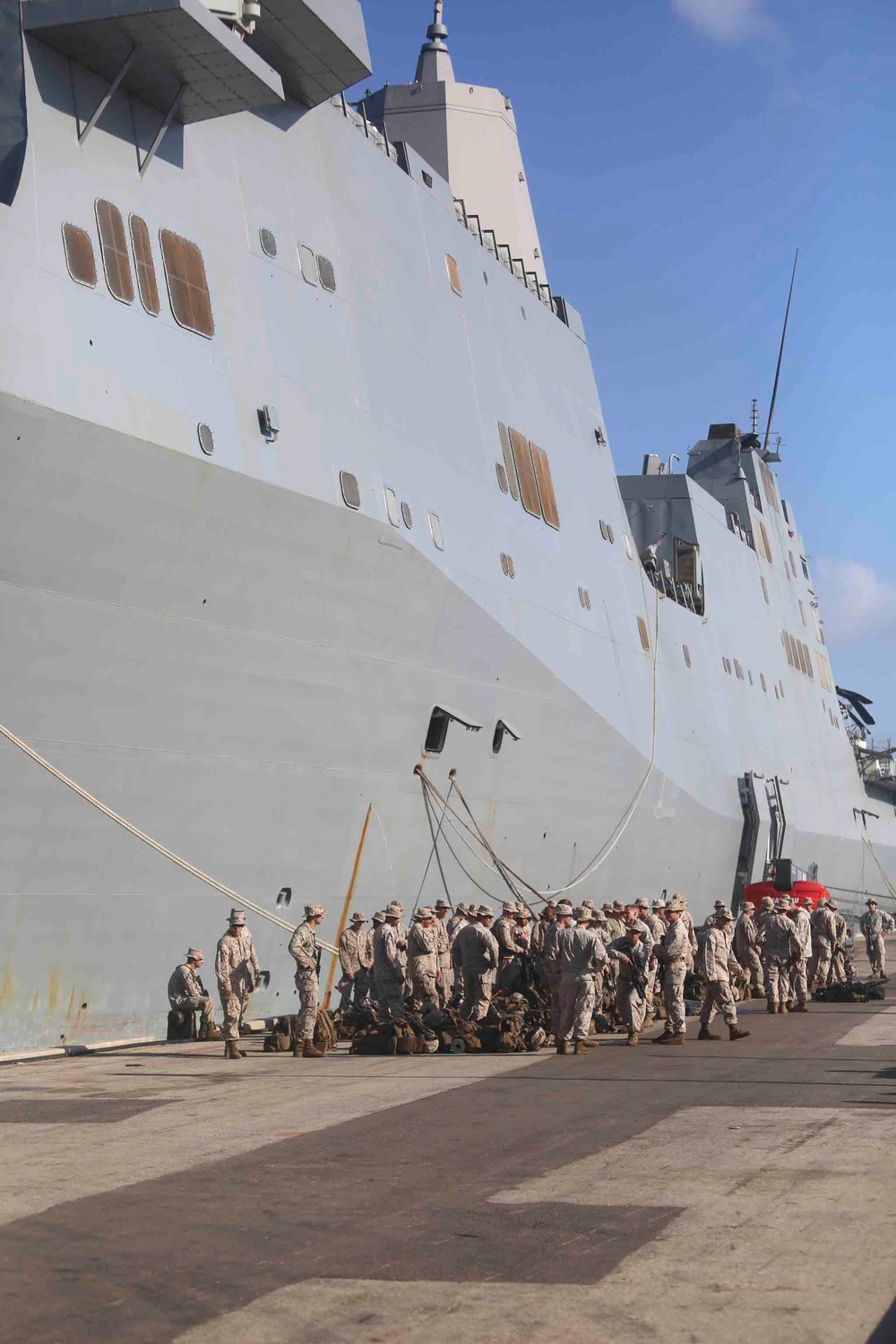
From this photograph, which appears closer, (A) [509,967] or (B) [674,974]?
(B) [674,974]

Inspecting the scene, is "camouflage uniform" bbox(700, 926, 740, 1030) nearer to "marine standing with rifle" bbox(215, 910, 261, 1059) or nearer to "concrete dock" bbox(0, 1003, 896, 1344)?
"concrete dock" bbox(0, 1003, 896, 1344)

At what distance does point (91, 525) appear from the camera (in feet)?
39.0

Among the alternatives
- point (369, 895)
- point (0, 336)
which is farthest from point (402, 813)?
point (0, 336)

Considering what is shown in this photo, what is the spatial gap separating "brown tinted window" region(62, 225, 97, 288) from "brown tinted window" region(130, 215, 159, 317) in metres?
0.57

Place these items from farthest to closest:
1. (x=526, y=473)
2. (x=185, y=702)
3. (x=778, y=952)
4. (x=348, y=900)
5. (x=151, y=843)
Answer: (x=526, y=473) → (x=778, y=952) → (x=348, y=900) → (x=185, y=702) → (x=151, y=843)

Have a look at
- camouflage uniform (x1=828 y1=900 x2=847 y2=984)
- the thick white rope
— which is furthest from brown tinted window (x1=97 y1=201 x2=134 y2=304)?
camouflage uniform (x1=828 y1=900 x2=847 y2=984)

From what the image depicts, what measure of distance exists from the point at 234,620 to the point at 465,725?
429 cm

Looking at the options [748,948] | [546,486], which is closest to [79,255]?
[546,486]

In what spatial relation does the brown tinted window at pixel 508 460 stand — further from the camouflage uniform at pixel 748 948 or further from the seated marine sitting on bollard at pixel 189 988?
the seated marine sitting on bollard at pixel 189 988

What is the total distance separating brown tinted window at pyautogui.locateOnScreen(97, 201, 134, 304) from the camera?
40.7ft

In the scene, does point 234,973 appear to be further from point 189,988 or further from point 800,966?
Result: point 800,966

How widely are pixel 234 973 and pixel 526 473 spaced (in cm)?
931

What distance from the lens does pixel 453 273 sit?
1909cm

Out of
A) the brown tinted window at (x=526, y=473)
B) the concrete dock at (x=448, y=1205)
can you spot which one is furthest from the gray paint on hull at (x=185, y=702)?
the brown tinted window at (x=526, y=473)
